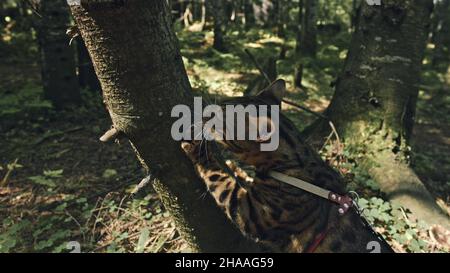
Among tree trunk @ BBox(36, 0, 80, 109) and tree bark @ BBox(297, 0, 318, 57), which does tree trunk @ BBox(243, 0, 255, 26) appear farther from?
tree trunk @ BBox(36, 0, 80, 109)

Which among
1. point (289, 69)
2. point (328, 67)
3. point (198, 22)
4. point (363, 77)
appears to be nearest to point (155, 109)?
point (363, 77)

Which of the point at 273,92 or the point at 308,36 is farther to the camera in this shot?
the point at 308,36

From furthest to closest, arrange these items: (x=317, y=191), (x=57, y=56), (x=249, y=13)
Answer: (x=249, y=13) → (x=57, y=56) → (x=317, y=191)

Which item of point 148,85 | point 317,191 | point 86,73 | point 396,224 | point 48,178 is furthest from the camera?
point 86,73

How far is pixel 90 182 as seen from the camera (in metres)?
5.38

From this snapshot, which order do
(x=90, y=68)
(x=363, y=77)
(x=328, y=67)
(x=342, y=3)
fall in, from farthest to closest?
(x=342, y=3)
(x=328, y=67)
(x=90, y=68)
(x=363, y=77)

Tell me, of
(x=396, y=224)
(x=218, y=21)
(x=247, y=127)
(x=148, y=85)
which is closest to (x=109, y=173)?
(x=247, y=127)

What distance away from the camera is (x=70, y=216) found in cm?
448

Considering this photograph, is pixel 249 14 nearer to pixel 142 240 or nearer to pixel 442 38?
pixel 442 38

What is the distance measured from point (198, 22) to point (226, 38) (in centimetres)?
355

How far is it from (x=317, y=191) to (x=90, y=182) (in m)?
3.54

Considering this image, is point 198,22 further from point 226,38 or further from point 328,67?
point 328,67

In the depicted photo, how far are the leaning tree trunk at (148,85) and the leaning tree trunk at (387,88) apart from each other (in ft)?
11.1

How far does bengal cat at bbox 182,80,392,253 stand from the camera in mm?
3057
